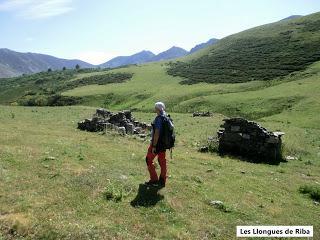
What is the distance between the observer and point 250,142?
97.0 feet

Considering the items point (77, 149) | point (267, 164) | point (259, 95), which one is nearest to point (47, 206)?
point (77, 149)

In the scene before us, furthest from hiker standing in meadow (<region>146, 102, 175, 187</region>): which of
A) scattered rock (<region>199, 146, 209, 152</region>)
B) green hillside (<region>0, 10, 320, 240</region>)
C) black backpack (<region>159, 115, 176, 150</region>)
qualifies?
scattered rock (<region>199, 146, 209, 152</region>)

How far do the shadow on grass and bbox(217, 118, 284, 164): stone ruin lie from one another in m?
13.1

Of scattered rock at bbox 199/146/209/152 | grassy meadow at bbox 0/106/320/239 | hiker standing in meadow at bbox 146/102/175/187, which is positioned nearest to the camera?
grassy meadow at bbox 0/106/320/239

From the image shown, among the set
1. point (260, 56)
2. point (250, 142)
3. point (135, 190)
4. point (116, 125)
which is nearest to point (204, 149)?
point (250, 142)

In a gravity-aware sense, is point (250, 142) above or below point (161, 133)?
below

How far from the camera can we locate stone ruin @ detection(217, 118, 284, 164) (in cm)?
2880

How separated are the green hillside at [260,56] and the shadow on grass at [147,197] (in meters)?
102

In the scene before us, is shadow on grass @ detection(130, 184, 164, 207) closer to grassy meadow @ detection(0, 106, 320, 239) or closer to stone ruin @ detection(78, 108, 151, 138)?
grassy meadow @ detection(0, 106, 320, 239)

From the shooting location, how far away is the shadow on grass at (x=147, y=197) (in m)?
15.9

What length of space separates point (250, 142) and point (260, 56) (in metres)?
124

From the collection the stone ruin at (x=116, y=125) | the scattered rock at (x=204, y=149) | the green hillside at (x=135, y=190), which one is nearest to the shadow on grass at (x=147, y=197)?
the green hillside at (x=135, y=190)

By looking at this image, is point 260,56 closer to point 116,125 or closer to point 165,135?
point 116,125

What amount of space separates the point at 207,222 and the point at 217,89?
91.6 metres
